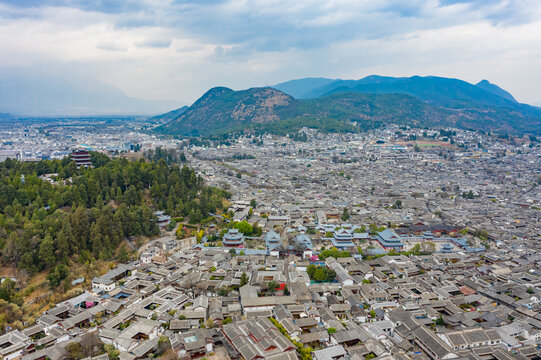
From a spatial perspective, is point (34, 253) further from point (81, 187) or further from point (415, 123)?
point (415, 123)

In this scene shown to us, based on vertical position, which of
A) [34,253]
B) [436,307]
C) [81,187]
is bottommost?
[436,307]

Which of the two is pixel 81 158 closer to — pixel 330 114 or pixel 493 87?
pixel 330 114

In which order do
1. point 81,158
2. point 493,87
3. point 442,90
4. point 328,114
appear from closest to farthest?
point 81,158 < point 328,114 < point 442,90 < point 493,87

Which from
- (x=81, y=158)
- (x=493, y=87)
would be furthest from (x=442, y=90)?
(x=81, y=158)

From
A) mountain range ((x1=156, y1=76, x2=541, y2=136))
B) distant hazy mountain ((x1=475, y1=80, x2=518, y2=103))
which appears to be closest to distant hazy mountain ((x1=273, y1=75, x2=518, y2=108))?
distant hazy mountain ((x1=475, y1=80, x2=518, y2=103))

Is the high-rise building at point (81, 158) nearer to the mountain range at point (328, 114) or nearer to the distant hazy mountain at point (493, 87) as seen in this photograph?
the mountain range at point (328, 114)

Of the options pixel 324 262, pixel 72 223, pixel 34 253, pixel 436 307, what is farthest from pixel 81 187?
pixel 436 307

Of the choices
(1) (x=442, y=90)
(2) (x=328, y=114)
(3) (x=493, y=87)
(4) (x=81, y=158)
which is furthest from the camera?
(3) (x=493, y=87)

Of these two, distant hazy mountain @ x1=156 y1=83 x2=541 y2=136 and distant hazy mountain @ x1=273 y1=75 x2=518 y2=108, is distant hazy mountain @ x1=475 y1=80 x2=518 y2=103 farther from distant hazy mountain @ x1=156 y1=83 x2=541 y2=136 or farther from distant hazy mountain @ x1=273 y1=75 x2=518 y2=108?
distant hazy mountain @ x1=156 y1=83 x2=541 y2=136
